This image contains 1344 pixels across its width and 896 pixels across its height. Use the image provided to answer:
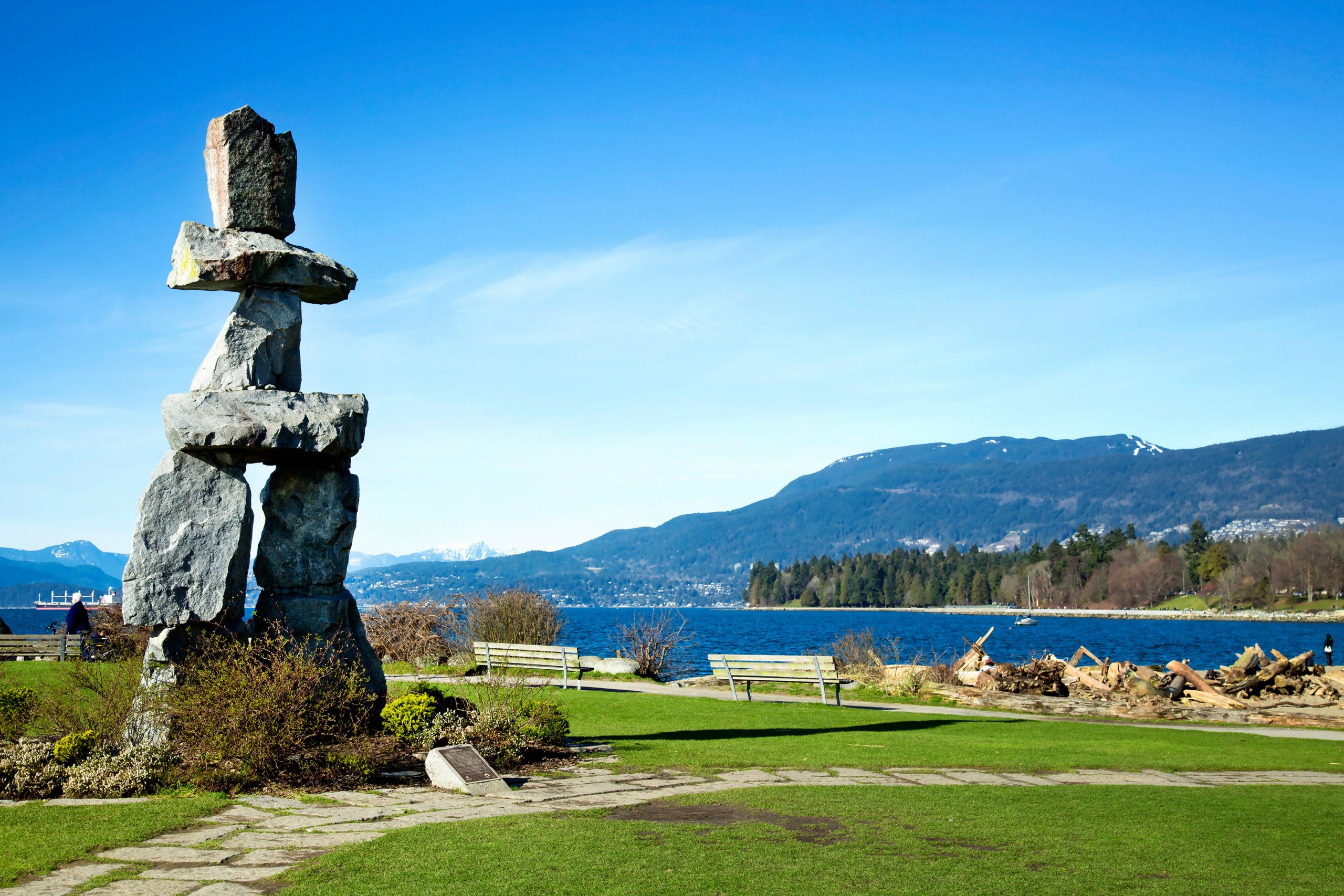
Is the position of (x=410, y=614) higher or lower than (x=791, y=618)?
higher

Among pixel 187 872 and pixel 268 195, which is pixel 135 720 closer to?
pixel 187 872

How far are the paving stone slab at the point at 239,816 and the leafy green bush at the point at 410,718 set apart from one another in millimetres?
2779

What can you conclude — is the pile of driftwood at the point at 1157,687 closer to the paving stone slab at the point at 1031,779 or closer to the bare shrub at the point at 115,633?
the paving stone slab at the point at 1031,779

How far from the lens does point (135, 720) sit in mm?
9781

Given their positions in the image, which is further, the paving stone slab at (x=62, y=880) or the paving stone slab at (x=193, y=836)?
the paving stone slab at (x=193, y=836)

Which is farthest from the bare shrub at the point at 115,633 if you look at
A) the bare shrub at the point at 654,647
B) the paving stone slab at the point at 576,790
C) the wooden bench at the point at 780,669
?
the bare shrub at the point at 654,647

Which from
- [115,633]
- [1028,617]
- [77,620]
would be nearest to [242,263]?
[115,633]

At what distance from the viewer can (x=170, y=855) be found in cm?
660

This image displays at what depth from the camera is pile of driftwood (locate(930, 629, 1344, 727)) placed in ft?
63.3

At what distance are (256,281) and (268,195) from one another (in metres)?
1.11

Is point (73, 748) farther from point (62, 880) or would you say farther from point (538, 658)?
point (538, 658)

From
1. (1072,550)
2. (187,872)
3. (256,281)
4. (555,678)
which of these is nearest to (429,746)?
(187,872)

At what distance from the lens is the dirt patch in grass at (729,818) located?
7.38 metres

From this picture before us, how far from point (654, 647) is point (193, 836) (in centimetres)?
1811
